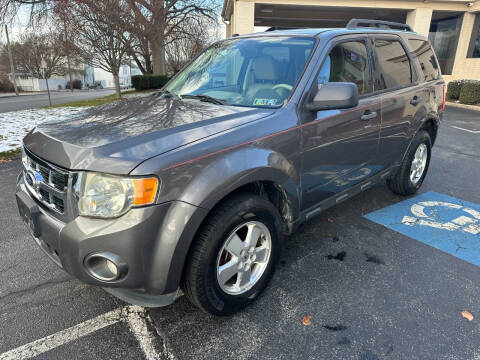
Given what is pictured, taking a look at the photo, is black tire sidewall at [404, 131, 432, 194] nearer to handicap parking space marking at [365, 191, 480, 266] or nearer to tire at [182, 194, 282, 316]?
handicap parking space marking at [365, 191, 480, 266]

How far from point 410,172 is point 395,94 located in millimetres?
1190

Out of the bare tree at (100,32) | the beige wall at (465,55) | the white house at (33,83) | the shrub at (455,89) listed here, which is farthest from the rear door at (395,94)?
the white house at (33,83)

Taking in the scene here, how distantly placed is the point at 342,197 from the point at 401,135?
3.78ft

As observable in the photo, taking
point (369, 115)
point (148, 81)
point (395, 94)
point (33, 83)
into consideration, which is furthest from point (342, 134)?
point (33, 83)

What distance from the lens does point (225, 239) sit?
2109 millimetres

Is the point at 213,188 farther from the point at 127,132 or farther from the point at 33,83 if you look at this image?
the point at 33,83

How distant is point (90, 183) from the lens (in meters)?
1.81

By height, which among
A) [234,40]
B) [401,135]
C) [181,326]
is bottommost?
[181,326]

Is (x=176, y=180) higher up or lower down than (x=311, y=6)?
lower down

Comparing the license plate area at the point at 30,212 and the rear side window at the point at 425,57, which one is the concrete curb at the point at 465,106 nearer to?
the rear side window at the point at 425,57

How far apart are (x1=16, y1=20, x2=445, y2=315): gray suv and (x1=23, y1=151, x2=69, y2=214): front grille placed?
0.04 feet

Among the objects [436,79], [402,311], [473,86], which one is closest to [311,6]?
[473,86]

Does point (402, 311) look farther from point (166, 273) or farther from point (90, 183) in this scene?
point (90, 183)

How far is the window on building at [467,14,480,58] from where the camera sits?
56.1 feet
